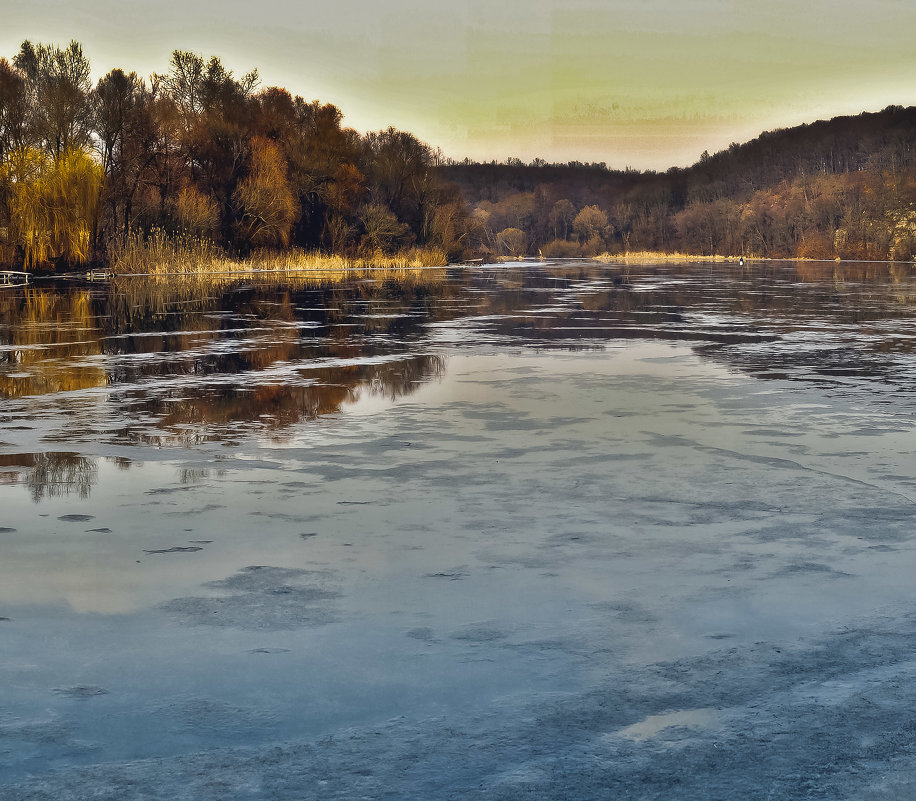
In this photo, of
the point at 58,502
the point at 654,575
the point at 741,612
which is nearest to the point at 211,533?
the point at 58,502

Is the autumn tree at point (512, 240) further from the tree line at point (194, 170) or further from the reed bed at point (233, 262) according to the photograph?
the reed bed at point (233, 262)

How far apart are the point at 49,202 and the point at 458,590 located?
145ft

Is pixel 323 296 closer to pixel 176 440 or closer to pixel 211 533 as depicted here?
pixel 176 440

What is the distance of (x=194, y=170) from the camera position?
66.2 m

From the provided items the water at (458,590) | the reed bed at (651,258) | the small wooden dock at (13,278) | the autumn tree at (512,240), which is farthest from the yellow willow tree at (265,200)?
the autumn tree at (512,240)

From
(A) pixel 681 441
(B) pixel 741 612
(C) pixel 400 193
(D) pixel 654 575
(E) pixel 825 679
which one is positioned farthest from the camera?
(C) pixel 400 193

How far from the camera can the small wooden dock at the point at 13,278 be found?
4141 cm

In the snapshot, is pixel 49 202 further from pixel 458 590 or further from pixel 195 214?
pixel 458 590

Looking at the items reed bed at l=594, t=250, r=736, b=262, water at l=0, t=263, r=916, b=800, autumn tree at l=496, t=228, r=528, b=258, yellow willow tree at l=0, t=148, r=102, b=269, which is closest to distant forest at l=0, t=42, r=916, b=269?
yellow willow tree at l=0, t=148, r=102, b=269

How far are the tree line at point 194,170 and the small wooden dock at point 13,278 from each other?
7.82ft

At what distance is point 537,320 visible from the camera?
21.8 m

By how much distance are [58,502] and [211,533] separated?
1289 mm

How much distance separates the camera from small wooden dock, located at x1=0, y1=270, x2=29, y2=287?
41406 mm

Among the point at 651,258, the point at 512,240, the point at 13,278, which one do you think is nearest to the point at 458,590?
the point at 13,278
